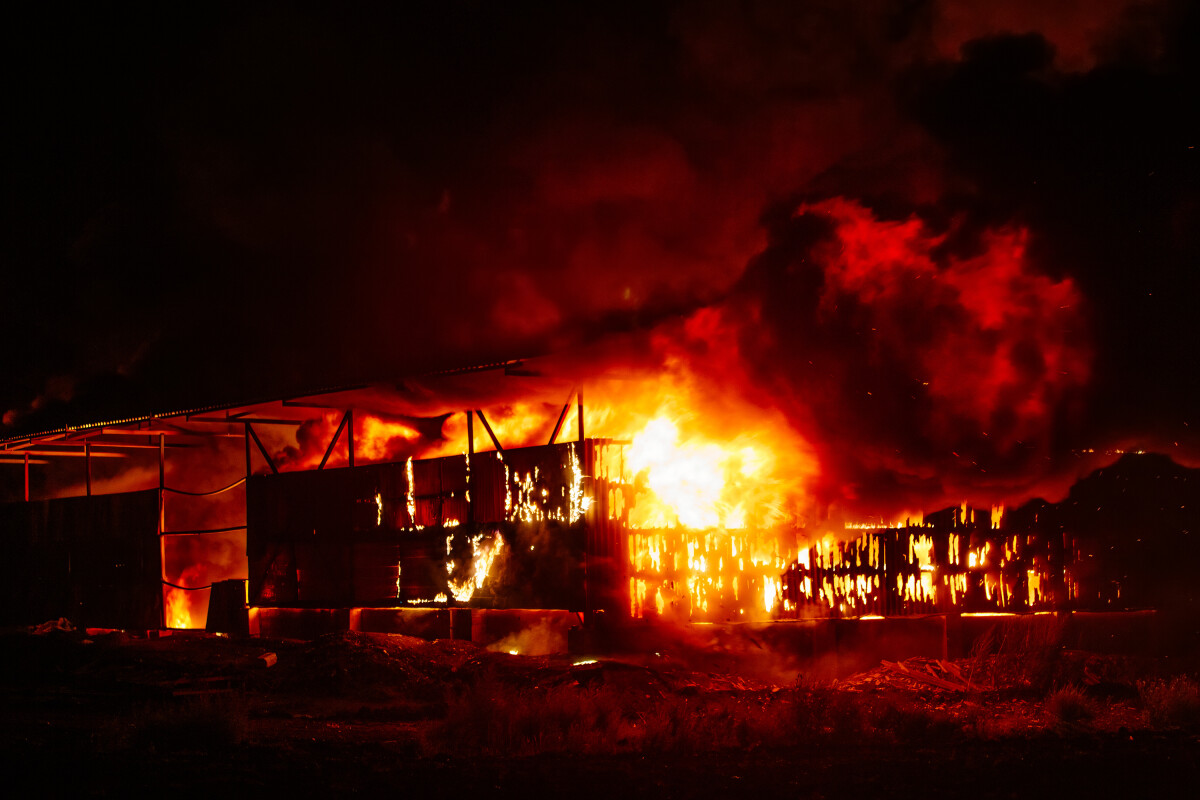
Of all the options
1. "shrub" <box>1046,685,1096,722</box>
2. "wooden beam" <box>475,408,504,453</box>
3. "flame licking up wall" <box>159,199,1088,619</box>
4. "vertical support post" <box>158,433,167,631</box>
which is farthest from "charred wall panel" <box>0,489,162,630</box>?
"shrub" <box>1046,685,1096,722</box>

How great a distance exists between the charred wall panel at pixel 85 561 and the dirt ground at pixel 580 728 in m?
7.75

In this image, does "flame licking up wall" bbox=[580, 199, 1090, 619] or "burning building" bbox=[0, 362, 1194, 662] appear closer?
"flame licking up wall" bbox=[580, 199, 1090, 619]

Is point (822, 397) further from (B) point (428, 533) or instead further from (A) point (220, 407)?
(A) point (220, 407)

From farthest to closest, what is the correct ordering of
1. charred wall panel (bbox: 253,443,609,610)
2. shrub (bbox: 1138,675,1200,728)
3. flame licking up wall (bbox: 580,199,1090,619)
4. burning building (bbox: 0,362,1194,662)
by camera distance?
charred wall panel (bbox: 253,443,609,610) → burning building (bbox: 0,362,1194,662) → flame licking up wall (bbox: 580,199,1090,619) → shrub (bbox: 1138,675,1200,728)

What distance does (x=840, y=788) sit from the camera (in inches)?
343

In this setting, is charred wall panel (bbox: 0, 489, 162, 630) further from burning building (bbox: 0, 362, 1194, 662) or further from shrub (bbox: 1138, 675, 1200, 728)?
shrub (bbox: 1138, 675, 1200, 728)

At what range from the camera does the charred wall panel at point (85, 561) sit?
76.9 ft

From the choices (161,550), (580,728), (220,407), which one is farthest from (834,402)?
(161,550)

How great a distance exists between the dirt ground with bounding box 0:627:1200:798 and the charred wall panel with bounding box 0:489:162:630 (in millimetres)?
7752

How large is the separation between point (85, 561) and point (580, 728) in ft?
59.0

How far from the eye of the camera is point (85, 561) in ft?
81.3

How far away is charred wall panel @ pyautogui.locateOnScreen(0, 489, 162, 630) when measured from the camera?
76.9ft

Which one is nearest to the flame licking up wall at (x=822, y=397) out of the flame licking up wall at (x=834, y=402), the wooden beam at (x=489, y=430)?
the flame licking up wall at (x=834, y=402)

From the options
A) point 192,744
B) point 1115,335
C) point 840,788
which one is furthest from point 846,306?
point 192,744
